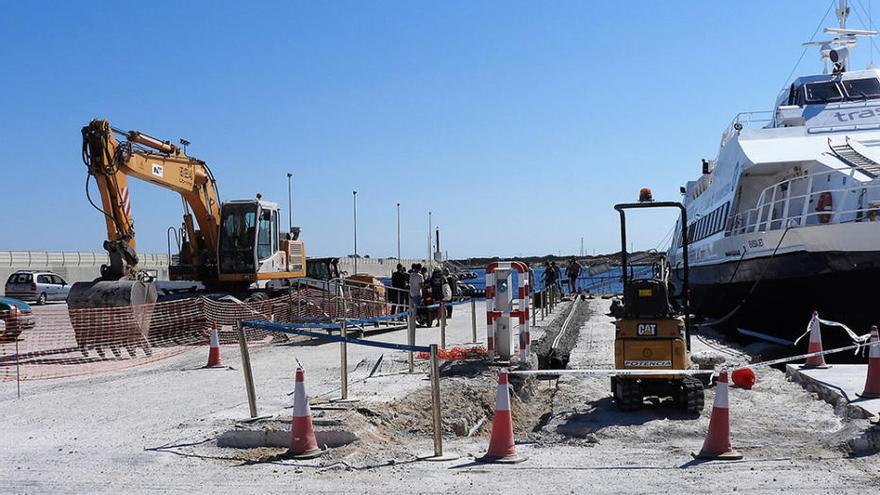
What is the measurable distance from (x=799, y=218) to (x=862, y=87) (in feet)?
30.7

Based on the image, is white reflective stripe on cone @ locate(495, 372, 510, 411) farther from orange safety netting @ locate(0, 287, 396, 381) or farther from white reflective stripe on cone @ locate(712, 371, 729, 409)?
orange safety netting @ locate(0, 287, 396, 381)

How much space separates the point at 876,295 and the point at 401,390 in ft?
30.3

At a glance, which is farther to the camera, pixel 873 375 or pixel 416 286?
pixel 416 286

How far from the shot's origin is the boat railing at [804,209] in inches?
609

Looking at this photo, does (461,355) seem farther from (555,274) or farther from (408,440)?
(555,274)

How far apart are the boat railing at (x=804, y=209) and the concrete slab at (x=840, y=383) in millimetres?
3799

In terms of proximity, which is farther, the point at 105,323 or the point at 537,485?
the point at 105,323

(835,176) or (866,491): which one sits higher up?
(835,176)

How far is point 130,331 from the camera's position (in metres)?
17.6

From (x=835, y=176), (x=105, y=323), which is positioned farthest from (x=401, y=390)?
Answer: (x=835, y=176)

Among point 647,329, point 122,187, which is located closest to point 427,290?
point 122,187

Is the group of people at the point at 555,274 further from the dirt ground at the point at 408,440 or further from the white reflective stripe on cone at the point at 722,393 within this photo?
the white reflective stripe on cone at the point at 722,393

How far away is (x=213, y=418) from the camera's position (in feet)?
31.1

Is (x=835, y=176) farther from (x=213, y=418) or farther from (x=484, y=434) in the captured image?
(x=213, y=418)
